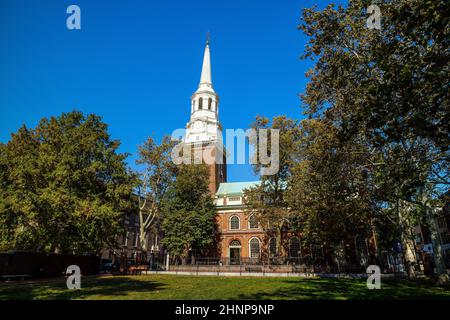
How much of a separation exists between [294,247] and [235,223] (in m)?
10.1

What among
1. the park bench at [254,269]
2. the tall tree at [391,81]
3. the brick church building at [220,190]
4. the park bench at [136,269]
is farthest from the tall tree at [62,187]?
the brick church building at [220,190]

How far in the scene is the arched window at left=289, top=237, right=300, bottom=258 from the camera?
148ft

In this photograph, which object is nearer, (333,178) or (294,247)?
(333,178)

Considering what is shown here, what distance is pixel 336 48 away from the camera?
15789 millimetres

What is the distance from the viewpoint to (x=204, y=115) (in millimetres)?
52938

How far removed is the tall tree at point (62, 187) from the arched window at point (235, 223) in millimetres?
27066

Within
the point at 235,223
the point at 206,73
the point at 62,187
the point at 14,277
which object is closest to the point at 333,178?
the point at 62,187

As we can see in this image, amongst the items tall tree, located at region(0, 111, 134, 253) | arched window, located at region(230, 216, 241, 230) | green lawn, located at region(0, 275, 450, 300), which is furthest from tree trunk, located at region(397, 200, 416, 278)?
arched window, located at region(230, 216, 241, 230)

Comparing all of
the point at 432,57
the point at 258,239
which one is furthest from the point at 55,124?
the point at 258,239

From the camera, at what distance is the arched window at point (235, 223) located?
50106mm

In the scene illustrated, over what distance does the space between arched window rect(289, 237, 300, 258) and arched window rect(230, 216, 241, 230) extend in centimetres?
882

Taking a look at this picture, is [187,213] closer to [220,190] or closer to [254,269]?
[254,269]

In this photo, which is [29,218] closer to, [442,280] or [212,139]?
[442,280]

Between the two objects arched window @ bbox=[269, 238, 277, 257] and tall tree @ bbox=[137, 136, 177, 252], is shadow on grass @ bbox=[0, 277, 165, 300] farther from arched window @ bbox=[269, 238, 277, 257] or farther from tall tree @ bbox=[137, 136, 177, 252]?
arched window @ bbox=[269, 238, 277, 257]
